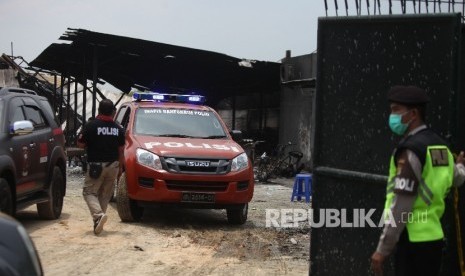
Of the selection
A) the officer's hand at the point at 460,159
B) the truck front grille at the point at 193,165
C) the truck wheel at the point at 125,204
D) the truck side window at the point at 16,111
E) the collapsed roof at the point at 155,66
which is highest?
the collapsed roof at the point at 155,66

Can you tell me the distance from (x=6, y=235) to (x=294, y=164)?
15.5 m

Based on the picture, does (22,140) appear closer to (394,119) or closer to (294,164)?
(394,119)

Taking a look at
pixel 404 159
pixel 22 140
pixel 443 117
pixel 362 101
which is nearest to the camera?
pixel 404 159

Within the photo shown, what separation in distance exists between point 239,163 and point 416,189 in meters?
5.88

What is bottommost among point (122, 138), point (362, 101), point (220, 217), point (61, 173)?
point (220, 217)

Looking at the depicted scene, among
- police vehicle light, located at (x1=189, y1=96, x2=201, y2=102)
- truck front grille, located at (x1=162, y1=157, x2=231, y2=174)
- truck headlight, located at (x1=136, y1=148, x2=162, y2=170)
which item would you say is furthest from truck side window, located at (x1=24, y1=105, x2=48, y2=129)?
police vehicle light, located at (x1=189, y1=96, x2=201, y2=102)

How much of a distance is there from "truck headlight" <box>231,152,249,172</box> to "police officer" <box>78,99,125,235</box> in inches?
66.4

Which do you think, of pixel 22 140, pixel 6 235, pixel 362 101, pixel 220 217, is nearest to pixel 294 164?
pixel 220 217

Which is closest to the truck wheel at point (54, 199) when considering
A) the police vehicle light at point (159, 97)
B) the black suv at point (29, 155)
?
the black suv at point (29, 155)

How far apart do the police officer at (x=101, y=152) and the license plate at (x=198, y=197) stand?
1051mm

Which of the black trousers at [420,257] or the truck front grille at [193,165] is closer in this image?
the black trousers at [420,257]

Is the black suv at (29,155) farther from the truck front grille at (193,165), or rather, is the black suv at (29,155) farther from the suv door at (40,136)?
the truck front grille at (193,165)

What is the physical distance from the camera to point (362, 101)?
421 centimetres

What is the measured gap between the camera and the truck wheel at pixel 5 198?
6901 mm
